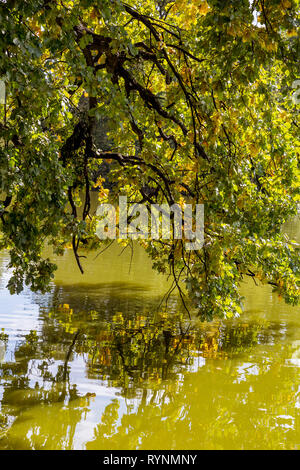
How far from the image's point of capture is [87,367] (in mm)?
6727

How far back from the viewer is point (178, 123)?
6.79 metres

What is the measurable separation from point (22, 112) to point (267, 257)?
15.2 ft

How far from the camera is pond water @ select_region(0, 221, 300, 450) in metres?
5.07

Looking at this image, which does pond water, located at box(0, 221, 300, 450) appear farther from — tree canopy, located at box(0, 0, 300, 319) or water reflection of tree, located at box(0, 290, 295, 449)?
tree canopy, located at box(0, 0, 300, 319)

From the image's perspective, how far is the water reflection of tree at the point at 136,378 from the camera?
508 cm

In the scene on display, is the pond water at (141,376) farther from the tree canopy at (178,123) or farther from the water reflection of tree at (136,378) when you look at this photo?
the tree canopy at (178,123)

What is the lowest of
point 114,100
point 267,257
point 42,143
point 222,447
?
point 222,447

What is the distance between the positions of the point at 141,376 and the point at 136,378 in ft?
0.37

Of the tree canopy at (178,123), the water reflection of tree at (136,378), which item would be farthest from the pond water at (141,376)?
the tree canopy at (178,123)

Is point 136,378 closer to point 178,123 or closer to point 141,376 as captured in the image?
point 141,376

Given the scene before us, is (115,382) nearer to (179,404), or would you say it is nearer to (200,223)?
(179,404)

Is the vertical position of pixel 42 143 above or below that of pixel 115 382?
above

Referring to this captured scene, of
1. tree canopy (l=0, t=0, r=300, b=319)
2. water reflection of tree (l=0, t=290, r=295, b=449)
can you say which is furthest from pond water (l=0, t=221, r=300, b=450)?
tree canopy (l=0, t=0, r=300, b=319)
